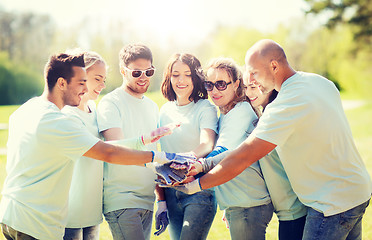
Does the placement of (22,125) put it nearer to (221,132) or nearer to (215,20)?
(221,132)

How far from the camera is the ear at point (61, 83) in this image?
154 inches

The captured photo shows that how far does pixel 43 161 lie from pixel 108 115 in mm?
930

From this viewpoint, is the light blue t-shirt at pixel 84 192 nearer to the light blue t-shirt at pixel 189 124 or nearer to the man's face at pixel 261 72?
the light blue t-shirt at pixel 189 124

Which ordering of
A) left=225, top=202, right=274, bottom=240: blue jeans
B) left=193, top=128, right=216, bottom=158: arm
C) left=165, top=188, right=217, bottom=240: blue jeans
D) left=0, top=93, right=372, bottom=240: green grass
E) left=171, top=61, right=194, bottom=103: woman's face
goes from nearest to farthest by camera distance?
left=225, top=202, right=274, bottom=240: blue jeans
left=165, top=188, right=217, bottom=240: blue jeans
left=193, top=128, right=216, bottom=158: arm
left=171, top=61, right=194, bottom=103: woman's face
left=0, top=93, right=372, bottom=240: green grass

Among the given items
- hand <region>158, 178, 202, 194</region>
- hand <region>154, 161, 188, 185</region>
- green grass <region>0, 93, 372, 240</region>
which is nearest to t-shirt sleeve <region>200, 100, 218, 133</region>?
hand <region>154, 161, 188, 185</region>

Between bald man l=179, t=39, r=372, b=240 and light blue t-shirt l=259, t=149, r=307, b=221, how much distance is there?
0.29 meters

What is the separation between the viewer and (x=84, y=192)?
433cm

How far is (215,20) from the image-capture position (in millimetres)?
79375

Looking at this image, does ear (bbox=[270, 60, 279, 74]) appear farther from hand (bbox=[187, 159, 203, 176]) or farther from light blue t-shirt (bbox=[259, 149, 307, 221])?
hand (bbox=[187, 159, 203, 176])

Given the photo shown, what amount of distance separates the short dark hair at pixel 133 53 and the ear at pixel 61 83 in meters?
0.91

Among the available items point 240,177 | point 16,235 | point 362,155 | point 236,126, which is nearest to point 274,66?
point 236,126

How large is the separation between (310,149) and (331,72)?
5760cm

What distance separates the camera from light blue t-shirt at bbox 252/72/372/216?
144 inches

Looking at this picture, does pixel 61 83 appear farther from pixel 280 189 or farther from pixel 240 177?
pixel 280 189
